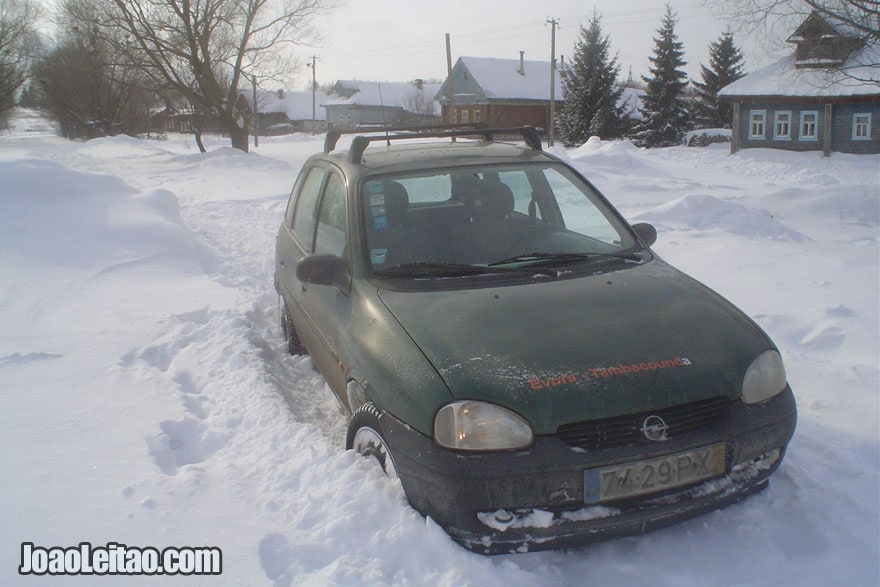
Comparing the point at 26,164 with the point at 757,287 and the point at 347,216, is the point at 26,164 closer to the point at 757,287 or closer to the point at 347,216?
the point at 347,216

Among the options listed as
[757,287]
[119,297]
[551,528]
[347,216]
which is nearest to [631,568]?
[551,528]

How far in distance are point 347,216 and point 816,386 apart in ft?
9.76

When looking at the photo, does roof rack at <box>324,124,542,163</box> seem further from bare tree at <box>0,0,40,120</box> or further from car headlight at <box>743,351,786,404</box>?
bare tree at <box>0,0,40,120</box>

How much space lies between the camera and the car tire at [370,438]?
113 inches

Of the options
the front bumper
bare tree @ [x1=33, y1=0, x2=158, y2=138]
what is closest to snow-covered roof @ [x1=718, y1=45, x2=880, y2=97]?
the front bumper

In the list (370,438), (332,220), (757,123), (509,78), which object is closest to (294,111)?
(509,78)

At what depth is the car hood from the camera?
2.58m

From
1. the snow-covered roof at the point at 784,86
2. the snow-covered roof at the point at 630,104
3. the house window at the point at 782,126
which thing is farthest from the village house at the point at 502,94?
the house window at the point at 782,126

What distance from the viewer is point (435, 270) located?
11.3 ft

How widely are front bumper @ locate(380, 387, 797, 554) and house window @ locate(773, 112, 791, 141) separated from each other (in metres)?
36.7

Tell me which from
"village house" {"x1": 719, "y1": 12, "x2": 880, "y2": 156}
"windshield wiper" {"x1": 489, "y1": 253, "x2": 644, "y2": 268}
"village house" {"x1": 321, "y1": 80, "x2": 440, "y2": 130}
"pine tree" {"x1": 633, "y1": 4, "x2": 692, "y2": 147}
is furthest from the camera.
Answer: "village house" {"x1": 321, "y1": 80, "x2": 440, "y2": 130}

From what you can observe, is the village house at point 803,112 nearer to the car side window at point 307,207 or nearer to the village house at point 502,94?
the village house at point 502,94

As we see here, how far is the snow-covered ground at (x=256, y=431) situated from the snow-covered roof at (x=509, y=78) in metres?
50.4

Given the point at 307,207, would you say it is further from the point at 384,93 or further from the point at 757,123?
the point at 384,93
